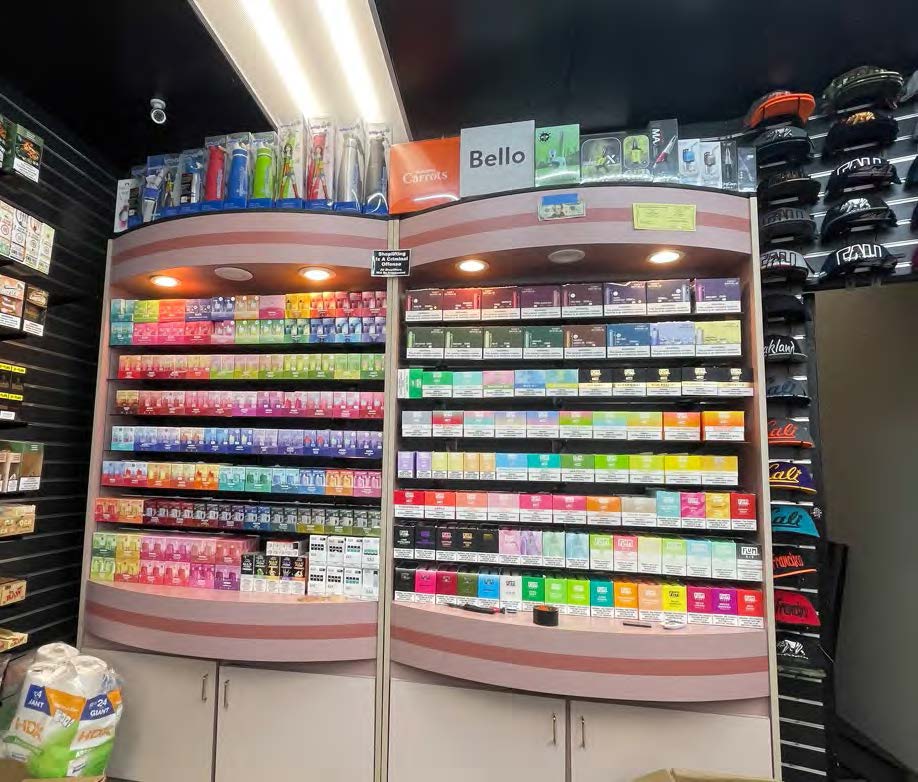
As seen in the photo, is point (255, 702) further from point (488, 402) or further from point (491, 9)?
point (491, 9)

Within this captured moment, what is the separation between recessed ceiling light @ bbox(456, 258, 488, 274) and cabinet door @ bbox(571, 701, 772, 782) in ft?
6.53

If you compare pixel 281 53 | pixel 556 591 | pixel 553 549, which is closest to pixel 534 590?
pixel 556 591

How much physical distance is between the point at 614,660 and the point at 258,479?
1845mm

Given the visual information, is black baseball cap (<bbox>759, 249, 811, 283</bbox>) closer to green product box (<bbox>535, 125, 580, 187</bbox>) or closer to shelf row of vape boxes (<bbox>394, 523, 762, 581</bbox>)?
green product box (<bbox>535, 125, 580, 187</bbox>)

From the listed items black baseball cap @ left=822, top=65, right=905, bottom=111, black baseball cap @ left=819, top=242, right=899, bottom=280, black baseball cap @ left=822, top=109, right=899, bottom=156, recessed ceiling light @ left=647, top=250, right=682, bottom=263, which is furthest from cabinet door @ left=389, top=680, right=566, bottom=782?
black baseball cap @ left=822, top=65, right=905, bottom=111

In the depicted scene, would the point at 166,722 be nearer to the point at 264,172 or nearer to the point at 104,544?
the point at 104,544

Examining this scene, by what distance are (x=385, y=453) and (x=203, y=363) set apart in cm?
115

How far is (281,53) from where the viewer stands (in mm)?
2449

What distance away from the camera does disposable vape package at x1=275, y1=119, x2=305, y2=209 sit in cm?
249

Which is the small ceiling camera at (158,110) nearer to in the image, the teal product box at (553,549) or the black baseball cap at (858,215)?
the teal product box at (553,549)

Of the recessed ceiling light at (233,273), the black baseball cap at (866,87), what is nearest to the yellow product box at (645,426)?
the black baseball cap at (866,87)

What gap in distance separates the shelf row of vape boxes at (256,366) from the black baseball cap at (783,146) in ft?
7.51

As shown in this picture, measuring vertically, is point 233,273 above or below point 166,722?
above

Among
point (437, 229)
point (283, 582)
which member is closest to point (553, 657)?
point (283, 582)
